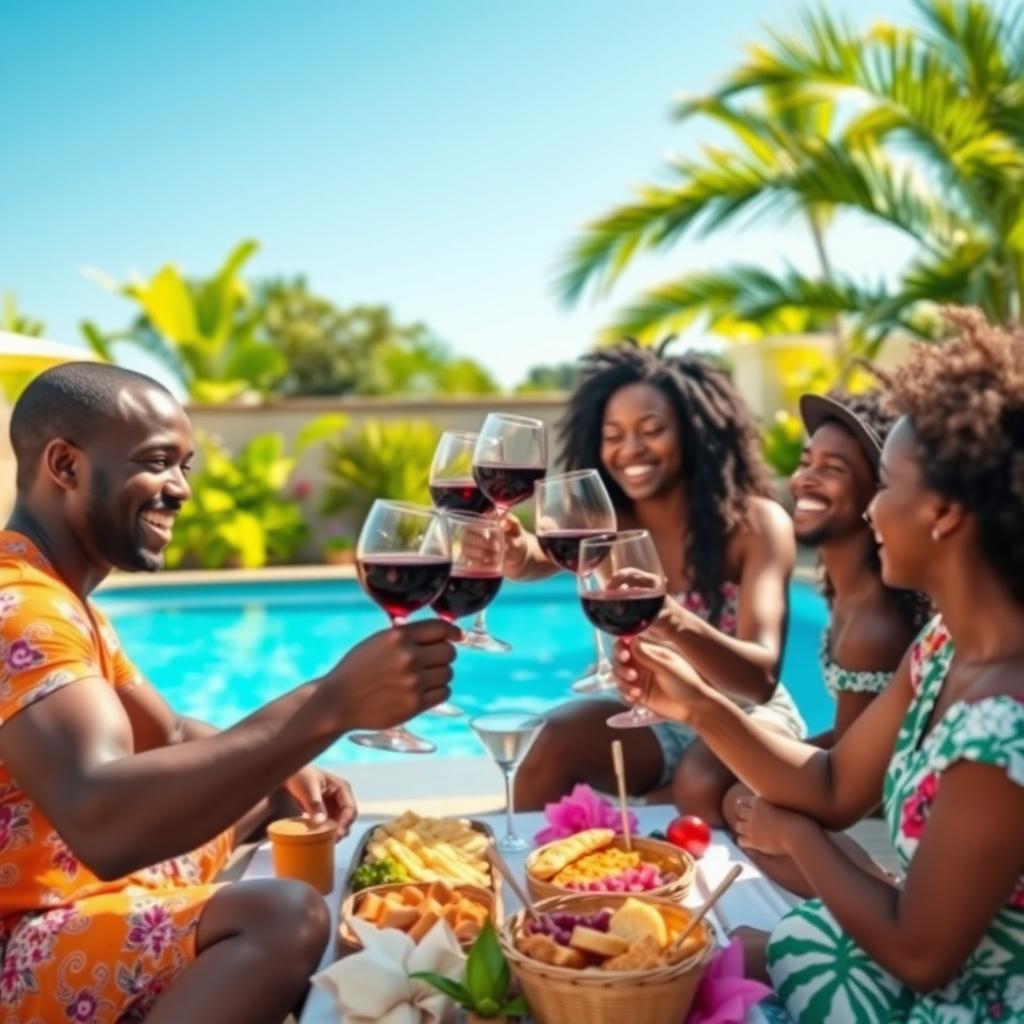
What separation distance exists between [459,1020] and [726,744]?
2.69 feet

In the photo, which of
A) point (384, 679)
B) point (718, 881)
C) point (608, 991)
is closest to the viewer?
point (608, 991)

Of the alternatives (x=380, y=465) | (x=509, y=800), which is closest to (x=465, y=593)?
(x=509, y=800)

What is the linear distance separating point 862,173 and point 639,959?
32.2 ft

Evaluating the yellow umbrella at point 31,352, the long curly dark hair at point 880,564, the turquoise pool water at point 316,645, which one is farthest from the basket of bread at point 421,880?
the turquoise pool water at point 316,645

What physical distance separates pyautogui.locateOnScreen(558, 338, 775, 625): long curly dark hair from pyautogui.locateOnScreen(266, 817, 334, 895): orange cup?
1984mm

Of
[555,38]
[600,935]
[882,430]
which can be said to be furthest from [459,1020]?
[555,38]

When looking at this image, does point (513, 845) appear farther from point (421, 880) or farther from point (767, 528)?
point (767, 528)

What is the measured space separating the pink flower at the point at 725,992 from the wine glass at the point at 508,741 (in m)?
0.89

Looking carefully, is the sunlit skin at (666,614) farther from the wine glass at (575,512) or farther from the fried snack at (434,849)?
the fried snack at (434,849)

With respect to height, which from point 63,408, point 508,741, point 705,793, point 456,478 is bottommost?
point 705,793

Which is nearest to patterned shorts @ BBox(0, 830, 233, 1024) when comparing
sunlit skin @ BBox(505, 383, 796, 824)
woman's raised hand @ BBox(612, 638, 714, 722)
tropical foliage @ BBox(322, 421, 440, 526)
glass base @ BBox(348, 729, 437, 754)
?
glass base @ BBox(348, 729, 437, 754)

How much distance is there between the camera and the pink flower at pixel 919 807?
2.04 m

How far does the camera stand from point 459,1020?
206cm

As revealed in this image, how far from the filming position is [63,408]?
Answer: 2375 millimetres
